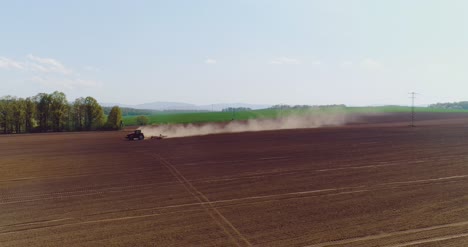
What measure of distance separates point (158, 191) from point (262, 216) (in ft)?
24.1

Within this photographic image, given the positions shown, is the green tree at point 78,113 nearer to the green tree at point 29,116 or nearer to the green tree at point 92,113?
the green tree at point 92,113

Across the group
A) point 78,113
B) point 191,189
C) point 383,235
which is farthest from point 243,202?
point 78,113

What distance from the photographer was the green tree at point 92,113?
322 ft

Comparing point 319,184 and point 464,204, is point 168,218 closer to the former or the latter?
point 319,184

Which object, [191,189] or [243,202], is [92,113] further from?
[243,202]

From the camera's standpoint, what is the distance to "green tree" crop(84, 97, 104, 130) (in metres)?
98.2

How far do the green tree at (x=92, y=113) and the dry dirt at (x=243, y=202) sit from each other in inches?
2839

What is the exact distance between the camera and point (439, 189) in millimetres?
17750

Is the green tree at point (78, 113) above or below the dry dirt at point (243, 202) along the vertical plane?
above

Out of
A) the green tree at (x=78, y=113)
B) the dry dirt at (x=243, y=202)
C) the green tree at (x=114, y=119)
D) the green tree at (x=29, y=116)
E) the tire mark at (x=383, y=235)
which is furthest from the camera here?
the green tree at (x=78, y=113)

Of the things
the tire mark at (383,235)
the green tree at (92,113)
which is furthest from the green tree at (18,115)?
the tire mark at (383,235)

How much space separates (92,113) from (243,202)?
9273 cm

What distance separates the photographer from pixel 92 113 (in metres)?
98.6

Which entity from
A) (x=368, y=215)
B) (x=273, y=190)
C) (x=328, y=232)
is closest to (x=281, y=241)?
(x=328, y=232)
